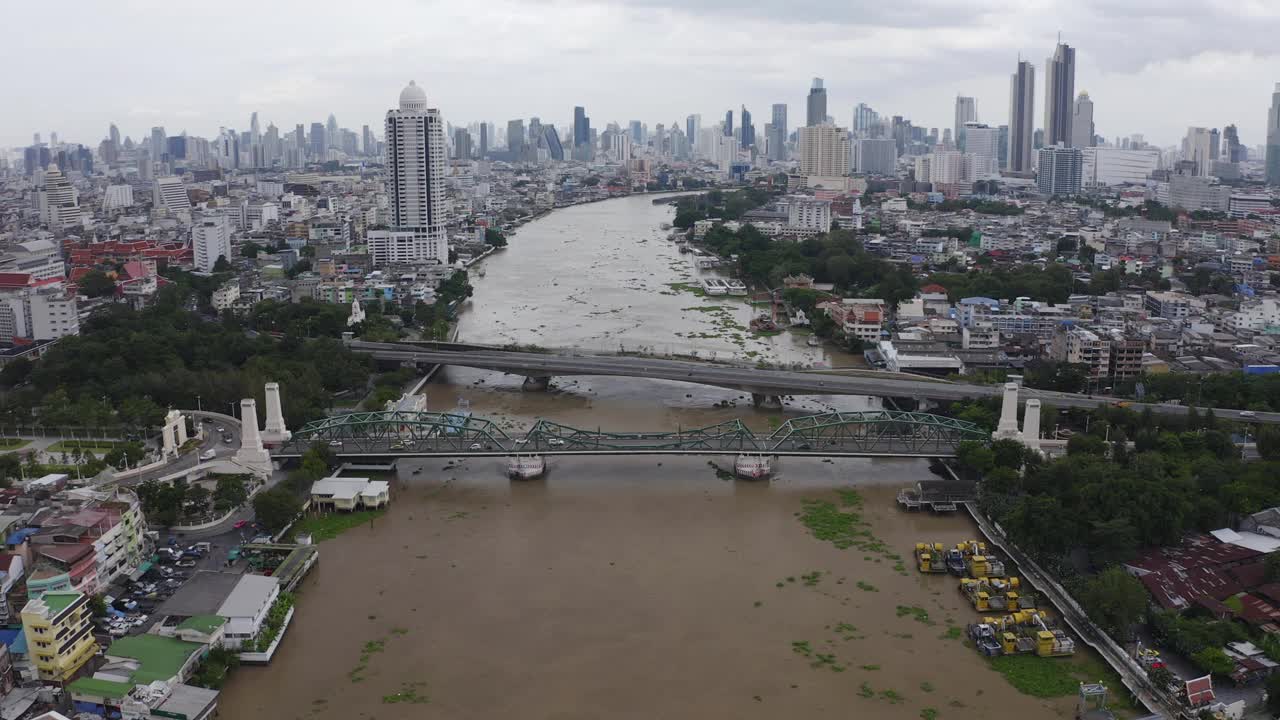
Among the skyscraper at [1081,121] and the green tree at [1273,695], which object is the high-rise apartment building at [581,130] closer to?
the skyscraper at [1081,121]

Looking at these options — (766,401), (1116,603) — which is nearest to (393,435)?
Result: (766,401)

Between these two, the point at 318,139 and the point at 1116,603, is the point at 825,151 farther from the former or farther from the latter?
the point at 318,139

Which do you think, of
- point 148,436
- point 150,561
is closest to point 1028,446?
point 150,561

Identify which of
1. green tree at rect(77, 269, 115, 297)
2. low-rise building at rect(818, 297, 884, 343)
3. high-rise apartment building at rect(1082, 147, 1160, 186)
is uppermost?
high-rise apartment building at rect(1082, 147, 1160, 186)

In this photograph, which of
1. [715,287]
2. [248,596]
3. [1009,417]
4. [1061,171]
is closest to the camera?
[248,596]

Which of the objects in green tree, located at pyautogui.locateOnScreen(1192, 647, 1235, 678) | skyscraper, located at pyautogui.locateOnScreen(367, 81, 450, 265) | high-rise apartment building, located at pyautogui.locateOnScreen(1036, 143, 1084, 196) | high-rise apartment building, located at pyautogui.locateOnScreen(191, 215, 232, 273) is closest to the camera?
green tree, located at pyautogui.locateOnScreen(1192, 647, 1235, 678)

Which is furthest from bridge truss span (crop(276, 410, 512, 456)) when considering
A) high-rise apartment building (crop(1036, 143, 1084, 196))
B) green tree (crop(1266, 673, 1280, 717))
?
high-rise apartment building (crop(1036, 143, 1084, 196))

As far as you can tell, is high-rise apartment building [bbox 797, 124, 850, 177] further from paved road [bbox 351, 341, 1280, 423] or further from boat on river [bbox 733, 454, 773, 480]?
boat on river [bbox 733, 454, 773, 480]
